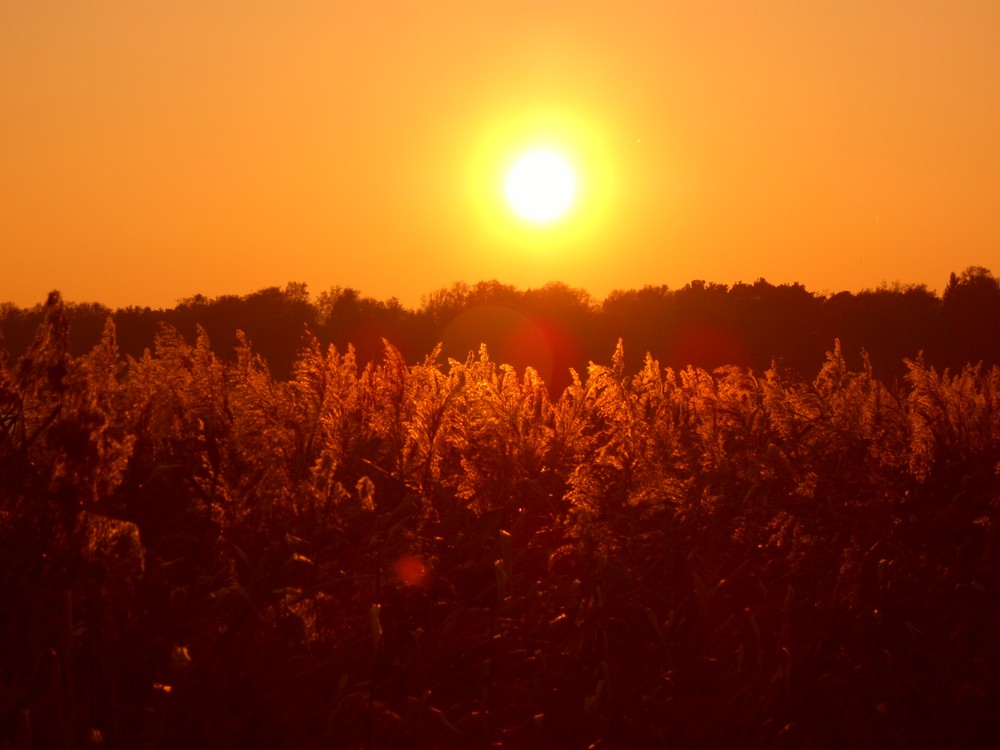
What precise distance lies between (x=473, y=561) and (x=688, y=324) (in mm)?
40475

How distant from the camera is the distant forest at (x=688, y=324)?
131ft

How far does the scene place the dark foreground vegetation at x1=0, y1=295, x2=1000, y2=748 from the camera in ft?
11.9

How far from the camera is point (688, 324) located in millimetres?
45000

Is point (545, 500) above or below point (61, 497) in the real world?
below

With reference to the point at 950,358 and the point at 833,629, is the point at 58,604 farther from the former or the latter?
the point at 950,358

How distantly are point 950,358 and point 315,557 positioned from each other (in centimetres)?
3895

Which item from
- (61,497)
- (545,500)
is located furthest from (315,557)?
(545,500)

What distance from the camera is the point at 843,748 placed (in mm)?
4777

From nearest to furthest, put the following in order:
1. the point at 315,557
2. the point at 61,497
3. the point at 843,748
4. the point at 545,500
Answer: the point at 61,497 → the point at 315,557 → the point at 843,748 → the point at 545,500

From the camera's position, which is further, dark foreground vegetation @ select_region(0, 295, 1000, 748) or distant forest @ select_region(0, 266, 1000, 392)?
distant forest @ select_region(0, 266, 1000, 392)

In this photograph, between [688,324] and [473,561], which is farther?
[688,324]

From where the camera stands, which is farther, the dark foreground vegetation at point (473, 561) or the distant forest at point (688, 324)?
the distant forest at point (688, 324)

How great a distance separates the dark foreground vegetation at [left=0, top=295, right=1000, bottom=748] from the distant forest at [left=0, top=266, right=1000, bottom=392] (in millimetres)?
30199

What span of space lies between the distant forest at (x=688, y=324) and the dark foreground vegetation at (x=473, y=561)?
3020 cm
